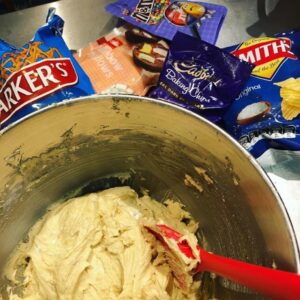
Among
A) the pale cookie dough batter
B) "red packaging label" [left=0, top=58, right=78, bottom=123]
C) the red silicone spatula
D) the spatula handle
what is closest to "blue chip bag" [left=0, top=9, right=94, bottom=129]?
"red packaging label" [left=0, top=58, right=78, bottom=123]

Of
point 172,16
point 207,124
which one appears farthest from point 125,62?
point 207,124

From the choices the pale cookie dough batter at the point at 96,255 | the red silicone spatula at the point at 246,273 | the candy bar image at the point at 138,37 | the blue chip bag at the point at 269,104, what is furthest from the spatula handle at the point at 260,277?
the candy bar image at the point at 138,37

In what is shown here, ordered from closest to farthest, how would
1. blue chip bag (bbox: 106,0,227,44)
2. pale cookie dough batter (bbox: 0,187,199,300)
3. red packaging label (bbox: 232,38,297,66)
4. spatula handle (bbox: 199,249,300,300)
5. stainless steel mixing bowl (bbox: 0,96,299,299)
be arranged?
spatula handle (bbox: 199,249,300,300), stainless steel mixing bowl (bbox: 0,96,299,299), pale cookie dough batter (bbox: 0,187,199,300), red packaging label (bbox: 232,38,297,66), blue chip bag (bbox: 106,0,227,44)

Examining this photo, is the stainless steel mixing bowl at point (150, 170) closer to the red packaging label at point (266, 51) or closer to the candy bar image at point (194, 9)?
the red packaging label at point (266, 51)

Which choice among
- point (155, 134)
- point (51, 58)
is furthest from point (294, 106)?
point (51, 58)

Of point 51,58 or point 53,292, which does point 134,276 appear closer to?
point 53,292

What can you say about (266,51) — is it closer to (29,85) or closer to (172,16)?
(172,16)

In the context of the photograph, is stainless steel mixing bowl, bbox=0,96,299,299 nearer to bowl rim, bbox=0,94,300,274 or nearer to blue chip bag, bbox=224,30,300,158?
bowl rim, bbox=0,94,300,274
